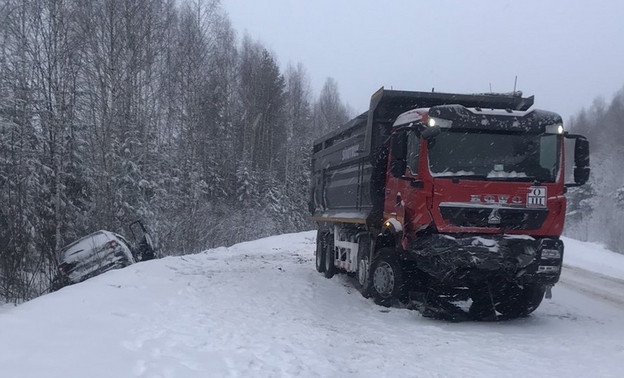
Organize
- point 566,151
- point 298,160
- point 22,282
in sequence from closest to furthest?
point 566,151 < point 22,282 < point 298,160

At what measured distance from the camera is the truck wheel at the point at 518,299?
8211mm

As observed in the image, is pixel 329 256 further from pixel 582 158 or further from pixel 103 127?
pixel 103 127

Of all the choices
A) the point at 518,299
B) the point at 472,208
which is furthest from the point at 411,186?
the point at 518,299

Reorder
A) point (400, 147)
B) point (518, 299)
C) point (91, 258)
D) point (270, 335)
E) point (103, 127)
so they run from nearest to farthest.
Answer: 1. point (270, 335)
2. point (400, 147)
3. point (518, 299)
4. point (91, 258)
5. point (103, 127)

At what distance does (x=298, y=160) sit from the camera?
49188 mm

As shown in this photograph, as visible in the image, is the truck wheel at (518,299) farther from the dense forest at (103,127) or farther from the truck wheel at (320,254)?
the dense forest at (103,127)

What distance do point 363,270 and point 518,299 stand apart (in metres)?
2.87

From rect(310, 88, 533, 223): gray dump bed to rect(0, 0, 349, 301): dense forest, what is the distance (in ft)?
22.9

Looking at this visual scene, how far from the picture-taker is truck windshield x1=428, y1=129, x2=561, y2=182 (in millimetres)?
7578

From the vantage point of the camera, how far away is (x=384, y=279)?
8.71 m

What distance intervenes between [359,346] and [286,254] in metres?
11.7

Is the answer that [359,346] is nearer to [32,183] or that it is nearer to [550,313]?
[550,313]

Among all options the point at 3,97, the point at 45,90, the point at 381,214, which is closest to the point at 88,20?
the point at 45,90

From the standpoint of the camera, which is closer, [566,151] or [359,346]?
[359,346]
